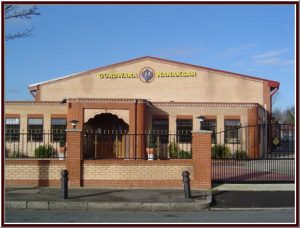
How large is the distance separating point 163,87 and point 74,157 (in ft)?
89.1

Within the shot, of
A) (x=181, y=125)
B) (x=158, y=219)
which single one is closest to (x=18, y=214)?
(x=158, y=219)

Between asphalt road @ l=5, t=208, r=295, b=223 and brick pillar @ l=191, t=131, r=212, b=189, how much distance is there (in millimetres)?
3325

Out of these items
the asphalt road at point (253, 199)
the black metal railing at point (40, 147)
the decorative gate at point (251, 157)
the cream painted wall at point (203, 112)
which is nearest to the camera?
the asphalt road at point (253, 199)

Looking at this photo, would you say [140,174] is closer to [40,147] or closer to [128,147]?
[128,147]

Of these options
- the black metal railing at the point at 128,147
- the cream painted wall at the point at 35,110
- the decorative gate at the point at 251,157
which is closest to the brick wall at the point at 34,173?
the black metal railing at the point at 128,147

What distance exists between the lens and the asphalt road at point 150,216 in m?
10.9

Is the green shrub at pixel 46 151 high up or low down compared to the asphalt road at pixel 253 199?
up

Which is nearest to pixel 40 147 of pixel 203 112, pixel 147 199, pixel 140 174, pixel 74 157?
pixel 203 112

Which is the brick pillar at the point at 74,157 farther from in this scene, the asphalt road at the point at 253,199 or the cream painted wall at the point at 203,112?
the cream painted wall at the point at 203,112

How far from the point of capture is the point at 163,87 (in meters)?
42.8

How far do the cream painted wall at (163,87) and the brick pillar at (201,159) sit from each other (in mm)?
26086

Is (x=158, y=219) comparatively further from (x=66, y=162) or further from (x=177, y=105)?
(x=177, y=105)

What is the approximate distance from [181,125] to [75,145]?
20000 millimetres

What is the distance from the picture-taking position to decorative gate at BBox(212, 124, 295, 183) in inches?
759
